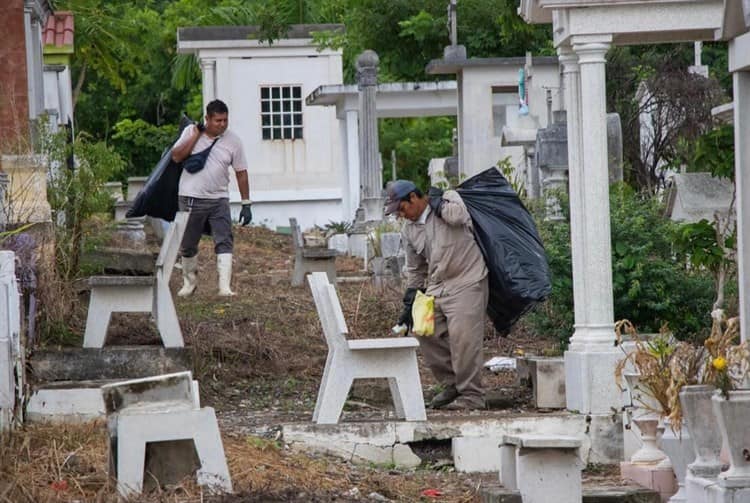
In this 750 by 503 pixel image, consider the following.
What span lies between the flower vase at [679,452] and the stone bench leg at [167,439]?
92.2 inches

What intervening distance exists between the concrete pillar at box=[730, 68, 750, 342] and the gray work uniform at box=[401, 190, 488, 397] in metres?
3.25

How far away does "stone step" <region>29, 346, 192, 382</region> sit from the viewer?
11289 millimetres

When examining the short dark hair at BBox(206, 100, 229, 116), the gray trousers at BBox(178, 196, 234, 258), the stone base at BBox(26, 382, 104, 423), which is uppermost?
the short dark hair at BBox(206, 100, 229, 116)

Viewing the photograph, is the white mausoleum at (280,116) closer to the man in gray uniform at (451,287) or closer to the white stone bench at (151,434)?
the man in gray uniform at (451,287)

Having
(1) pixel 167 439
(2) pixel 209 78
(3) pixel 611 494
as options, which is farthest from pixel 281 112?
(1) pixel 167 439

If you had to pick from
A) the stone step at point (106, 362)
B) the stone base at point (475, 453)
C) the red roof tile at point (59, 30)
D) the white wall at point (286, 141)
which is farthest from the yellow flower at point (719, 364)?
the white wall at point (286, 141)

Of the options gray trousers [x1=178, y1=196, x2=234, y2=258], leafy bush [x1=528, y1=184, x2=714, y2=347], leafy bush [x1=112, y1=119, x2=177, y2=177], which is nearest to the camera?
leafy bush [x1=528, y1=184, x2=714, y2=347]

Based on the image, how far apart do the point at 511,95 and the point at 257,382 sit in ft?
48.6

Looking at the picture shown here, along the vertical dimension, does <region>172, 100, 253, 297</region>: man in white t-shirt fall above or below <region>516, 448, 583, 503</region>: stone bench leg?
above

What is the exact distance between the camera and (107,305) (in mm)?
11664

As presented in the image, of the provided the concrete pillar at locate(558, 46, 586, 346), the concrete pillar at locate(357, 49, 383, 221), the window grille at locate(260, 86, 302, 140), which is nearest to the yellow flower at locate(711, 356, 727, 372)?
the concrete pillar at locate(558, 46, 586, 346)

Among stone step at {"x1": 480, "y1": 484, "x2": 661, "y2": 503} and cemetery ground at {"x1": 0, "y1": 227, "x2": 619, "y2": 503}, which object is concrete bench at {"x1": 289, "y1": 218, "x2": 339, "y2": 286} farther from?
stone step at {"x1": 480, "y1": 484, "x2": 661, "y2": 503}

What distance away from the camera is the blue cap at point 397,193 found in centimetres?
1107

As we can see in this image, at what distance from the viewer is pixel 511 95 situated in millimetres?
26797
